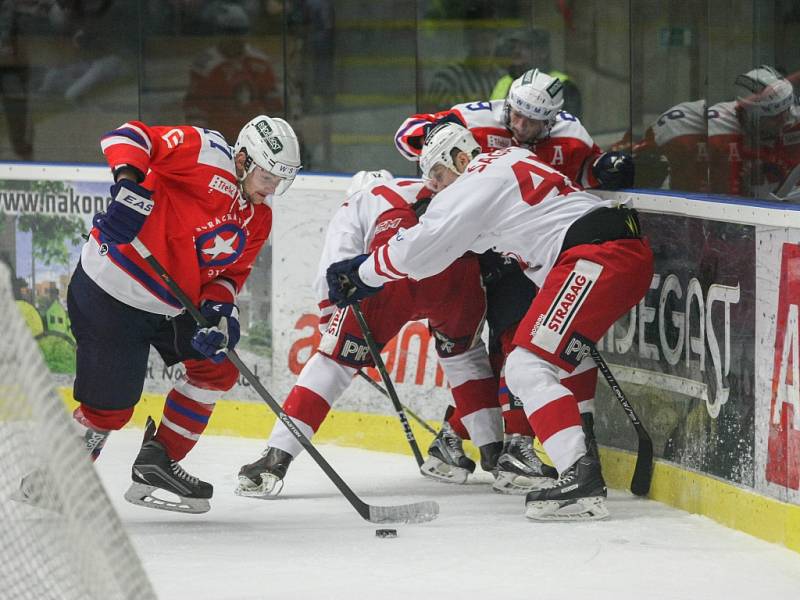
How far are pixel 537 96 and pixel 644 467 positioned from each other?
1.12m

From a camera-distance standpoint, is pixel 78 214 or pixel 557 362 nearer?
pixel 557 362

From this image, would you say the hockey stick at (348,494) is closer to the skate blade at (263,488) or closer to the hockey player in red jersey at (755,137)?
the skate blade at (263,488)

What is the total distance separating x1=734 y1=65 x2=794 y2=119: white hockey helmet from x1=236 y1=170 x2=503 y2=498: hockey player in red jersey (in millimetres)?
905

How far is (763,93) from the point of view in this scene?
403 centimetres

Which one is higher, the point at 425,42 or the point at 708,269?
the point at 425,42

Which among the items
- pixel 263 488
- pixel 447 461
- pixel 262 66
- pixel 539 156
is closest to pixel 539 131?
pixel 539 156

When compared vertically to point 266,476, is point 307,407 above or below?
above

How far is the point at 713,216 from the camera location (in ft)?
12.3

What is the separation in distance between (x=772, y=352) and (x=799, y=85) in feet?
2.73

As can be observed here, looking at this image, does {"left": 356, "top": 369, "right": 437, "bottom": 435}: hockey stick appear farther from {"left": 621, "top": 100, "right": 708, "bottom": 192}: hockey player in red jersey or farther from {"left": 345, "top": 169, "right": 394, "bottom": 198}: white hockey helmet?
{"left": 621, "top": 100, "right": 708, "bottom": 192}: hockey player in red jersey

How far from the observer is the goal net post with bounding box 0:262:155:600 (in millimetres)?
2027

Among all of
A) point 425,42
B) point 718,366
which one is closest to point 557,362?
point 718,366

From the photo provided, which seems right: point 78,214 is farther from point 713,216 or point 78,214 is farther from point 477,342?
point 713,216

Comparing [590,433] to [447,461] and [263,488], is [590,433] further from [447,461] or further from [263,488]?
[263,488]
